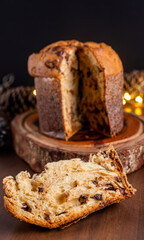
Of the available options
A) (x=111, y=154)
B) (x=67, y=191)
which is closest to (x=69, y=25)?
(x=111, y=154)

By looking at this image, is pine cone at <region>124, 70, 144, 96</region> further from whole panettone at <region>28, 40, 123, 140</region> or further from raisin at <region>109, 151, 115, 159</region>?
raisin at <region>109, 151, 115, 159</region>

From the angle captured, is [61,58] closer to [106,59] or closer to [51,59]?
[51,59]

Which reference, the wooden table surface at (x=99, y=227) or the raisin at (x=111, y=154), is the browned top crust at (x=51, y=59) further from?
the wooden table surface at (x=99, y=227)

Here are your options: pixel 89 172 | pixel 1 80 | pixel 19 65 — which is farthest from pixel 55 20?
pixel 89 172

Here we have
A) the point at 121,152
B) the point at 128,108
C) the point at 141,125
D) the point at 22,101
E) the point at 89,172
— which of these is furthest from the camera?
the point at 128,108

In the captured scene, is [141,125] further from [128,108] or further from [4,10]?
[4,10]

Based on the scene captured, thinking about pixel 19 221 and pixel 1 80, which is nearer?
pixel 19 221

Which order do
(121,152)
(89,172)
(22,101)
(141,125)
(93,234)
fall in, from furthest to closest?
1. (22,101)
2. (141,125)
3. (121,152)
4. (89,172)
5. (93,234)

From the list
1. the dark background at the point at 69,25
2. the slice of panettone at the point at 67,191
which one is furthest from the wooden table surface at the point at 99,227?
the dark background at the point at 69,25
